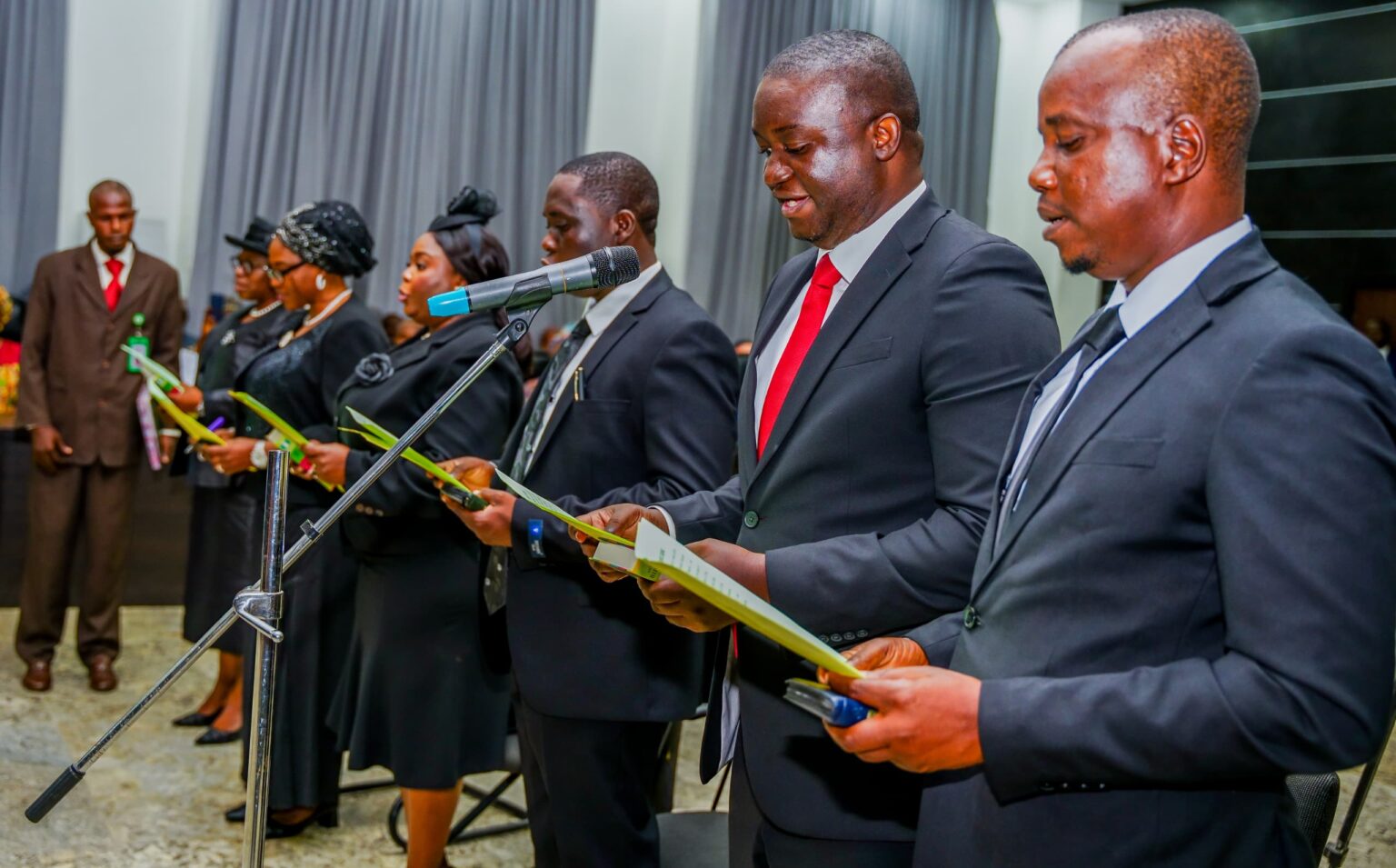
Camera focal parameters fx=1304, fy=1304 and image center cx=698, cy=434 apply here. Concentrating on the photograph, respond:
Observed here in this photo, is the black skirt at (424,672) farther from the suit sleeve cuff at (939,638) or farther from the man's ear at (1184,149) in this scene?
the man's ear at (1184,149)

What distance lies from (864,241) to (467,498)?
0.84m

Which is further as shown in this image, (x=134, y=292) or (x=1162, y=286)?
(x=134, y=292)

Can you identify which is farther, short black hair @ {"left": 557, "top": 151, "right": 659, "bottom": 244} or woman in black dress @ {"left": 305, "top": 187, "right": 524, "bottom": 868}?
woman in black dress @ {"left": 305, "top": 187, "right": 524, "bottom": 868}

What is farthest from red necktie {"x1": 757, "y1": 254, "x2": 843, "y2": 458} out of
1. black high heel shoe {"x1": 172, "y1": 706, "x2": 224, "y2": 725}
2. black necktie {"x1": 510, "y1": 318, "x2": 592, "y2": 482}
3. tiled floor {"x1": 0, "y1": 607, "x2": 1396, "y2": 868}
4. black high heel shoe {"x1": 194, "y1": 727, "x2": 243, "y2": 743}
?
black high heel shoe {"x1": 172, "y1": 706, "x2": 224, "y2": 725}

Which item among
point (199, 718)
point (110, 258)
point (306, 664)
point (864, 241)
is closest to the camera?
point (864, 241)

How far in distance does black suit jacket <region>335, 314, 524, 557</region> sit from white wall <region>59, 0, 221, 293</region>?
4.52 metres

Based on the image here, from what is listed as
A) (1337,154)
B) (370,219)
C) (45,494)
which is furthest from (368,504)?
(1337,154)

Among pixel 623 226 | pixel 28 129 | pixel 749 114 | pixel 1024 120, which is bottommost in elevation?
pixel 623 226

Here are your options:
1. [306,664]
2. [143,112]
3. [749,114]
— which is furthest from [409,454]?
[749,114]

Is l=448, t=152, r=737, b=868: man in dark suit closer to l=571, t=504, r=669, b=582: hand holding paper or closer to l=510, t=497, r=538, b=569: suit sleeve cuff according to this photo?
l=510, t=497, r=538, b=569: suit sleeve cuff

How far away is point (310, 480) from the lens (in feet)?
10.8

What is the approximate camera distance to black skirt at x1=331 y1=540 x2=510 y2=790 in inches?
112

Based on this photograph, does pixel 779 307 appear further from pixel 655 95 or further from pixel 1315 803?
pixel 655 95

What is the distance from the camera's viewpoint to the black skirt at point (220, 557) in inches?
151
